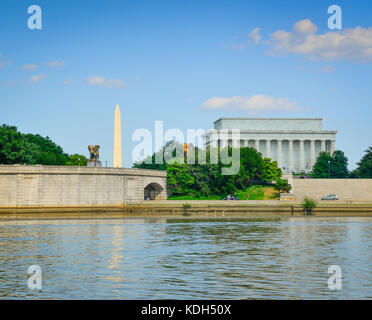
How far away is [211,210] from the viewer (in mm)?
81125

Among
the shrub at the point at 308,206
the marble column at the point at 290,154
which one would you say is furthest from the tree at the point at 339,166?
the shrub at the point at 308,206

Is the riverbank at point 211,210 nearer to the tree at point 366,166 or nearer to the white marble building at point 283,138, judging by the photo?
the tree at point 366,166

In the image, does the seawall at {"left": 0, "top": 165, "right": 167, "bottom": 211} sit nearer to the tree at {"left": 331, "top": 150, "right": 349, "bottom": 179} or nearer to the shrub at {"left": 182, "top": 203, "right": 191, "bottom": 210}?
the shrub at {"left": 182, "top": 203, "right": 191, "bottom": 210}

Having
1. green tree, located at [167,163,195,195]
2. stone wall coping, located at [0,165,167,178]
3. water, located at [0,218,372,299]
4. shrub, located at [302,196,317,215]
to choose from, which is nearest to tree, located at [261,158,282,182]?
green tree, located at [167,163,195,195]

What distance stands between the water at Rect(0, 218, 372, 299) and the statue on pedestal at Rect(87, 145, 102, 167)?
44.4 m

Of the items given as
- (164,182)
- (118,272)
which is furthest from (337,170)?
(118,272)

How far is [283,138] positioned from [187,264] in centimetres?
14315

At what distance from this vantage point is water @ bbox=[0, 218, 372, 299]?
805 inches

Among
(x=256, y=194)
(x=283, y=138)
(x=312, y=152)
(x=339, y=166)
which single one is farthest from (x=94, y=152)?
(x=312, y=152)

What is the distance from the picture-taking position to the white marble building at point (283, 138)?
544ft

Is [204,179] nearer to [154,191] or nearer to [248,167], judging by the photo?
[154,191]

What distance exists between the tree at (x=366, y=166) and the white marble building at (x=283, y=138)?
24705 millimetres

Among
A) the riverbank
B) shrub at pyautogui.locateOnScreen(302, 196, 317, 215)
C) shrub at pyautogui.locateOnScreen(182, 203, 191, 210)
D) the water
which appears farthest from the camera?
shrub at pyautogui.locateOnScreen(182, 203, 191, 210)
